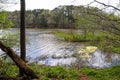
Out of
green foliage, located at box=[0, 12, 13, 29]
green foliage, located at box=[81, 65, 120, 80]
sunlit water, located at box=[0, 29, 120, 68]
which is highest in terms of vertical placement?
green foliage, located at box=[0, 12, 13, 29]

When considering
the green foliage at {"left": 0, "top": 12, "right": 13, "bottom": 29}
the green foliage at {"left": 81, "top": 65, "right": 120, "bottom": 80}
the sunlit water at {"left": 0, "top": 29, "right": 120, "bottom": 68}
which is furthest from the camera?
the sunlit water at {"left": 0, "top": 29, "right": 120, "bottom": 68}

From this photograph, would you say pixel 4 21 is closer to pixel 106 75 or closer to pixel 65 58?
pixel 106 75

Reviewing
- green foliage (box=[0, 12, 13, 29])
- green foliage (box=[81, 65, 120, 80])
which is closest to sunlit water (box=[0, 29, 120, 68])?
green foliage (box=[0, 12, 13, 29])

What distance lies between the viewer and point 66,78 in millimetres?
13297

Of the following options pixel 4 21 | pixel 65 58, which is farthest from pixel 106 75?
pixel 65 58

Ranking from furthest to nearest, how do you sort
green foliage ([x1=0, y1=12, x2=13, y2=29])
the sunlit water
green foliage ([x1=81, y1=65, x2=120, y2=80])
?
the sunlit water, green foliage ([x1=81, y1=65, x2=120, y2=80]), green foliage ([x1=0, y1=12, x2=13, y2=29])

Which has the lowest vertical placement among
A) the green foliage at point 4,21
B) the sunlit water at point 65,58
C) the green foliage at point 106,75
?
the sunlit water at point 65,58

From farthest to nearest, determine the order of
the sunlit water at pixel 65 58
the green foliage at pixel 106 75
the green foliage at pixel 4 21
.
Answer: the sunlit water at pixel 65 58, the green foliage at pixel 106 75, the green foliage at pixel 4 21

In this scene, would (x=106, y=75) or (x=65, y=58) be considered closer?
(x=106, y=75)

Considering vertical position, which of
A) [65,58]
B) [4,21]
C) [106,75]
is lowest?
[65,58]

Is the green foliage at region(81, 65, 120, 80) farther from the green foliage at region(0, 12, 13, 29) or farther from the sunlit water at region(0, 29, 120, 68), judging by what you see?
the green foliage at region(0, 12, 13, 29)

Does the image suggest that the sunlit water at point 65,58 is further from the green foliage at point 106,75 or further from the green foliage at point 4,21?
the green foliage at point 106,75

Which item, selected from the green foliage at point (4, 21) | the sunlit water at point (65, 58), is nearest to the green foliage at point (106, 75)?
the sunlit water at point (65, 58)

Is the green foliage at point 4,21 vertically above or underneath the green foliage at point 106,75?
above
